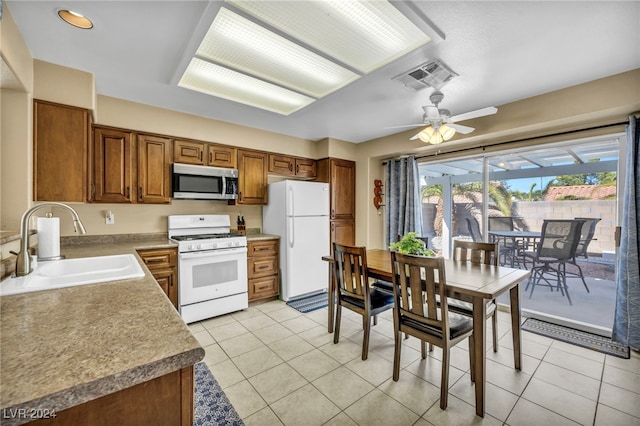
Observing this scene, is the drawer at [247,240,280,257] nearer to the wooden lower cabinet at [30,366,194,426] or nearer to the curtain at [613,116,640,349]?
the wooden lower cabinet at [30,366,194,426]

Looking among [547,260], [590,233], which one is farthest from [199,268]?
[590,233]

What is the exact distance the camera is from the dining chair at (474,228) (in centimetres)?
380

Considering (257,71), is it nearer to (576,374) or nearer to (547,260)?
(576,374)

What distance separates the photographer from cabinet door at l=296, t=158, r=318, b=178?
14.9 feet

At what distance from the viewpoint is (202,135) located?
359 cm

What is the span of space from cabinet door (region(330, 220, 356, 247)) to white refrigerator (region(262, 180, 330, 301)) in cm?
27

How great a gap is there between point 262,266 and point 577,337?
11.9ft

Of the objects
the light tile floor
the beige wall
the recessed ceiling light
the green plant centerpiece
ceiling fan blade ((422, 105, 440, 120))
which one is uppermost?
the recessed ceiling light

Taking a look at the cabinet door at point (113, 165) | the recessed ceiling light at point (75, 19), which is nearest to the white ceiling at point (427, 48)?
the recessed ceiling light at point (75, 19)

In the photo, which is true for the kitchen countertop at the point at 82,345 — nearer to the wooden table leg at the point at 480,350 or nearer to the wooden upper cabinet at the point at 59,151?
the wooden upper cabinet at the point at 59,151

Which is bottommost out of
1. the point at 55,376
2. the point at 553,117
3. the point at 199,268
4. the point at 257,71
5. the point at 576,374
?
the point at 576,374

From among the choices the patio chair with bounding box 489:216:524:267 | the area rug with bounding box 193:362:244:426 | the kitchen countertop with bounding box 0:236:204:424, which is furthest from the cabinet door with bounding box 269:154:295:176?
the kitchen countertop with bounding box 0:236:204:424

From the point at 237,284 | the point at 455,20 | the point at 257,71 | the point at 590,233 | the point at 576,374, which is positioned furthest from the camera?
the point at 237,284

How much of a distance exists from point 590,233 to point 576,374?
5.26ft
